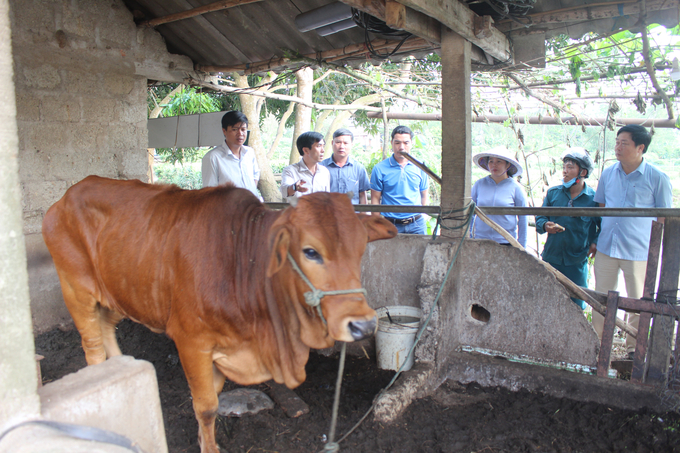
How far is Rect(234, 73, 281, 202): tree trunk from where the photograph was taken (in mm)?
9959

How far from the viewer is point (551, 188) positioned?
472 centimetres

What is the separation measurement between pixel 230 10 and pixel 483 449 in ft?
14.0

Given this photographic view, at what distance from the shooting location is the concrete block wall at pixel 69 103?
4.20m

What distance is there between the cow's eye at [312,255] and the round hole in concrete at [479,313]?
7.32ft

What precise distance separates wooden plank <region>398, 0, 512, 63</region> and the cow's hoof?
1992 mm

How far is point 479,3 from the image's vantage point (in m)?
3.60

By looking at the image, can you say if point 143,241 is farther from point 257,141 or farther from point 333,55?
point 257,141

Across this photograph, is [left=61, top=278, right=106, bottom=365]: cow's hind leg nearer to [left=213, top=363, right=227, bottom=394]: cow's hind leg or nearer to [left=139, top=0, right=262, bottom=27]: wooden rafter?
[left=213, top=363, right=227, bottom=394]: cow's hind leg

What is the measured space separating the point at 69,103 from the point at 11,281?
380 centimetres

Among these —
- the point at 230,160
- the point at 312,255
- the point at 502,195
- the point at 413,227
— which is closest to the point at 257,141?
the point at 230,160

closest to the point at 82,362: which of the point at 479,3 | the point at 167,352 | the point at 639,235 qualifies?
the point at 167,352

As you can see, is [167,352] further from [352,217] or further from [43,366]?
[352,217]

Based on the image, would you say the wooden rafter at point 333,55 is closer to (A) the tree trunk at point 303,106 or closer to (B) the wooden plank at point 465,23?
(B) the wooden plank at point 465,23

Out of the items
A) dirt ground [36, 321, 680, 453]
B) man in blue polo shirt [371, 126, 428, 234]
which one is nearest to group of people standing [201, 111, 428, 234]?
man in blue polo shirt [371, 126, 428, 234]
